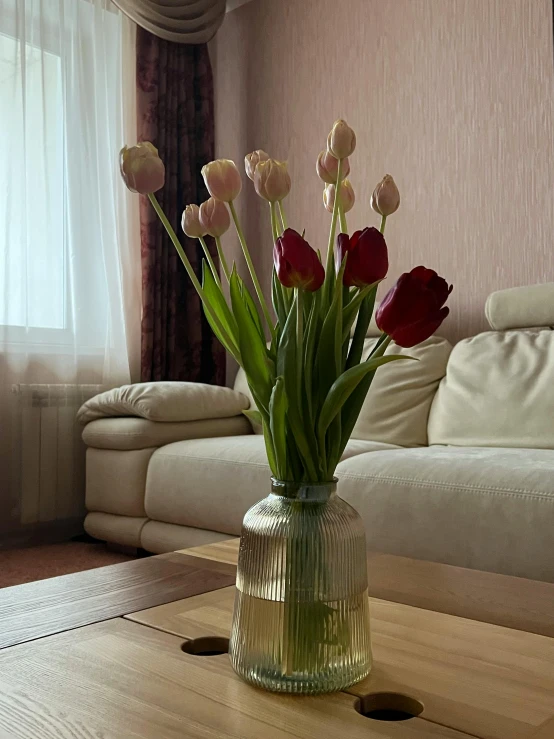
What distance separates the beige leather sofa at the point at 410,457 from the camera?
152 centimetres

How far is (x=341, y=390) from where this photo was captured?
593mm

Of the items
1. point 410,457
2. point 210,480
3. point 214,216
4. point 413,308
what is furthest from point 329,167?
point 210,480

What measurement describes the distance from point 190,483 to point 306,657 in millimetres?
1678

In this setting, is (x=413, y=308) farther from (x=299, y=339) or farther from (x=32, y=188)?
(x=32, y=188)

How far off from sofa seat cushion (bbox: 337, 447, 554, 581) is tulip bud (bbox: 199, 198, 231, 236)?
3.33 feet

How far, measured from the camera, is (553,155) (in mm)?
2553

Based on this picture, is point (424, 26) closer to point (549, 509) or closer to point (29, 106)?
point (29, 106)

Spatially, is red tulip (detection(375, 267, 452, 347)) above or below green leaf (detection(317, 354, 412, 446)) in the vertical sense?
above

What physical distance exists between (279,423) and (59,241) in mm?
2520

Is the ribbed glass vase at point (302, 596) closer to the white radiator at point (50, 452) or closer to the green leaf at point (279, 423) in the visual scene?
the green leaf at point (279, 423)

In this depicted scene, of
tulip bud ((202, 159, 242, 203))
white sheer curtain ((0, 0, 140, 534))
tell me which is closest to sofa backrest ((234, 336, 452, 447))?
white sheer curtain ((0, 0, 140, 534))

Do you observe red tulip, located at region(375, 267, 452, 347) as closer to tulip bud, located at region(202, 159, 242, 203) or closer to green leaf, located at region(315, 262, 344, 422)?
green leaf, located at region(315, 262, 344, 422)

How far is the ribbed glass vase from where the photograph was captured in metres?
0.58

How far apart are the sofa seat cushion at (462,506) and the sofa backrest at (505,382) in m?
0.36
